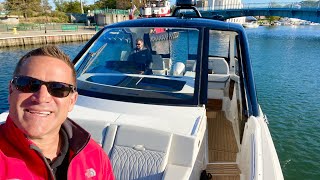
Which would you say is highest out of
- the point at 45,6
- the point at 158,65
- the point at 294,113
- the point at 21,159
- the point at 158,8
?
the point at 45,6

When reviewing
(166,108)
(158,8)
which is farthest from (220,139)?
(158,8)

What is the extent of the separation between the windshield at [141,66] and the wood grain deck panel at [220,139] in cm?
139

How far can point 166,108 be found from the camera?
9.80 ft

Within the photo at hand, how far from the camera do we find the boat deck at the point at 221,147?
356 centimetres

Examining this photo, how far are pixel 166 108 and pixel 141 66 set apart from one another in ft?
3.17

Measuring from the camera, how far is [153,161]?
7.81 ft

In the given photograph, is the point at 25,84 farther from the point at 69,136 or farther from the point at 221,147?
the point at 221,147

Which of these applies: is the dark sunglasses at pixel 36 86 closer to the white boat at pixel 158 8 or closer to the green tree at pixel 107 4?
the white boat at pixel 158 8

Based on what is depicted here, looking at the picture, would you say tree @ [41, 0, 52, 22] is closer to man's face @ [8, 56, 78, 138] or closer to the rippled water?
the rippled water

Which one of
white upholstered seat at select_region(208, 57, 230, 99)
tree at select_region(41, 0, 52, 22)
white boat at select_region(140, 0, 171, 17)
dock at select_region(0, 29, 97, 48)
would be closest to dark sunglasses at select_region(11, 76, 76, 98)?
white upholstered seat at select_region(208, 57, 230, 99)

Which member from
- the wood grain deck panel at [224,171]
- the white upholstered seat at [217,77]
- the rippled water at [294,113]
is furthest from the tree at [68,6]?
the wood grain deck panel at [224,171]

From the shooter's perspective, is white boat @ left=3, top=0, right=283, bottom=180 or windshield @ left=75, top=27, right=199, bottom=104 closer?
white boat @ left=3, top=0, right=283, bottom=180

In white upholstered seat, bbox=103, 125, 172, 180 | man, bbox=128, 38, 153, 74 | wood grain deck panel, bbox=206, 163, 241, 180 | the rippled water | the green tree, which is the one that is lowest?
the rippled water

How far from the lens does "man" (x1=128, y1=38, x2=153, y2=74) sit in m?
3.77
